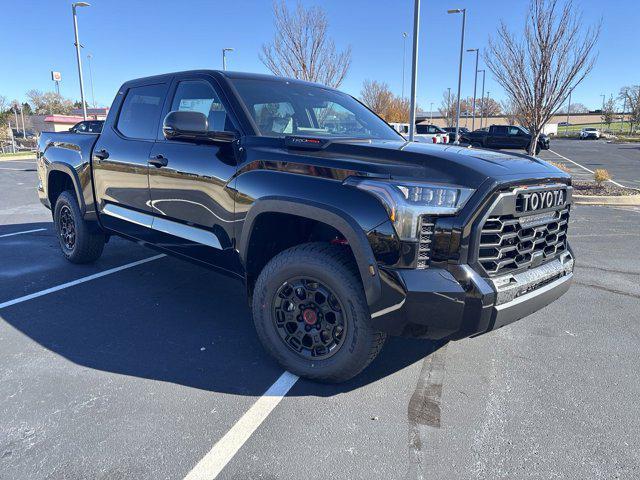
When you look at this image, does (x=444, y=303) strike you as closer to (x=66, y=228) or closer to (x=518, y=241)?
(x=518, y=241)

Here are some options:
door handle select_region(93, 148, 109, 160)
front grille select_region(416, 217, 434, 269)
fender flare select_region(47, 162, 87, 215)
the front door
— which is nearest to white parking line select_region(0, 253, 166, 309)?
fender flare select_region(47, 162, 87, 215)

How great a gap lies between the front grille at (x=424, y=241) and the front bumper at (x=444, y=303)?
6 cm

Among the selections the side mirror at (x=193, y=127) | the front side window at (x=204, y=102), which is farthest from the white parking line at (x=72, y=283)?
the side mirror at (x=193, y=127)

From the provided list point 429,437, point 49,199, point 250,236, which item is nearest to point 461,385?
point 429,437

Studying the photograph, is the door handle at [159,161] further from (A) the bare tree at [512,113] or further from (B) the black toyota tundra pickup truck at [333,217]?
(A) the bare tree at [512,113]

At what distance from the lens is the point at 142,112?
14.2ft

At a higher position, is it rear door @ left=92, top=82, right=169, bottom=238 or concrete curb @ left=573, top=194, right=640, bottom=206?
rear door @ left=92, top=82, right=169, bottom=238

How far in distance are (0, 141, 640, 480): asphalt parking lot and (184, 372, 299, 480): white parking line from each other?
0.01 m

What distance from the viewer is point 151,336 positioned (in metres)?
3.64

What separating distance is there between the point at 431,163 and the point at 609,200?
33.6 feet

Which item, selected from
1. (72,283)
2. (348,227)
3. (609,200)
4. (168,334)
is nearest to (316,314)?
(348,227)

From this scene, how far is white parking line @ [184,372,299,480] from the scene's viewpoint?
2.25 metres

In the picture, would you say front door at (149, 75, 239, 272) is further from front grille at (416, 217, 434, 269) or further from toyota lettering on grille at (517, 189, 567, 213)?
toyota lettering on grille at (517, 189, 567, 213)

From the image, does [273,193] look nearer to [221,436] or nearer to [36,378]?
[221,436]
